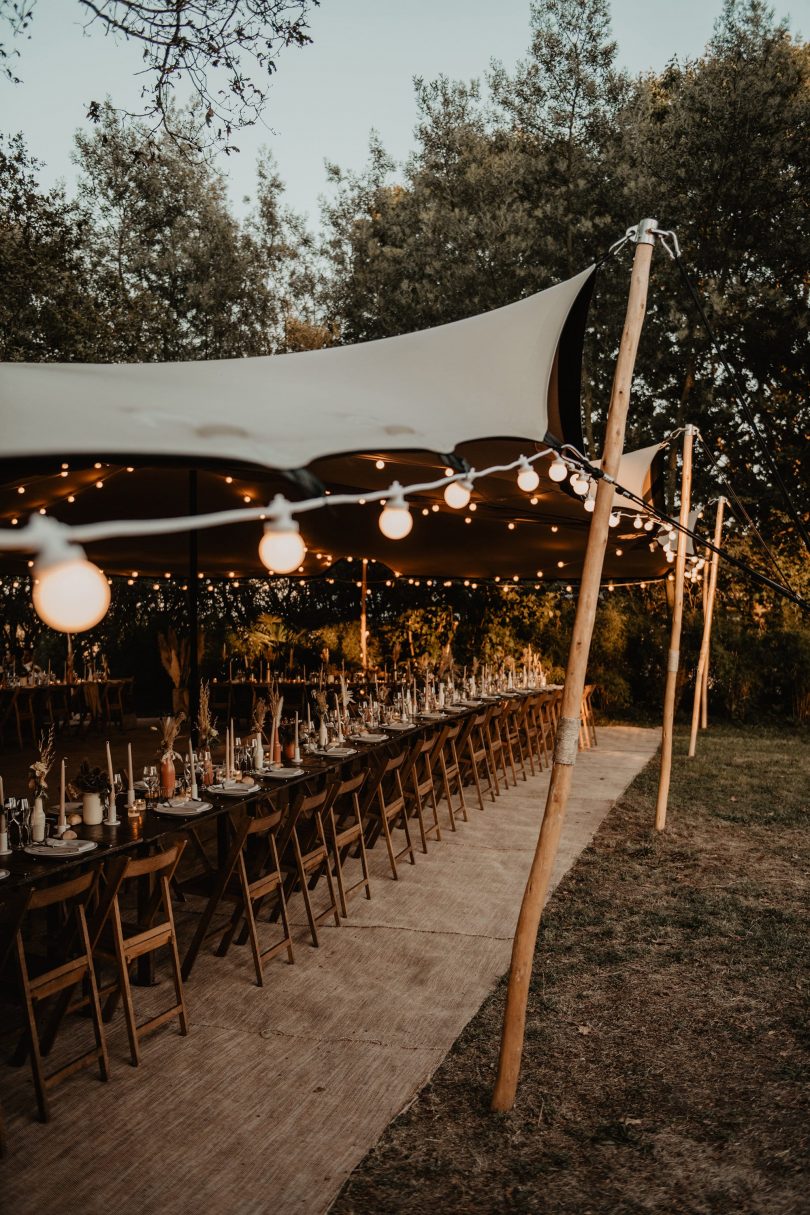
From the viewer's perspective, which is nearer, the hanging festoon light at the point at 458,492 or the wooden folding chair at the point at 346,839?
the hanging festoon light at the point at 458,492

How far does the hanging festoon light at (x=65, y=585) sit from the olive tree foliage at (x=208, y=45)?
6.35m

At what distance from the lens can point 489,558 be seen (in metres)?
10.1

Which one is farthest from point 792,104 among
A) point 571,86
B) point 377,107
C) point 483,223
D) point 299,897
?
point 299,897

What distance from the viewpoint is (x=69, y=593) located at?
1354 mm

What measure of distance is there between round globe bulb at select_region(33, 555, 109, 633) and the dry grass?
2139 mm

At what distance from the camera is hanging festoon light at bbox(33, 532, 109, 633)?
1351 millimetres

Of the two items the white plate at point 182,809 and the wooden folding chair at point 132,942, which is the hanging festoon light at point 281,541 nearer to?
the wooden folding chair at point 132,942

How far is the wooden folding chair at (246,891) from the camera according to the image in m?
4.11

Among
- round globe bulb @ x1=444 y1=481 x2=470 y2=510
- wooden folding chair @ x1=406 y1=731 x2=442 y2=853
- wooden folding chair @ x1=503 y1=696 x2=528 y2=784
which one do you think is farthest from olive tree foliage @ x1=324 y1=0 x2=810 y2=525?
round globe bulb @ x1=444 y1=481 x2=470 y2=510

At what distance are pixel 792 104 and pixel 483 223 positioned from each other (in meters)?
4.38

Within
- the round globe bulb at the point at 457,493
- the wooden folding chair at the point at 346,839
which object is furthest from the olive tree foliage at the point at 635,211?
the round globe bulb at the point at 457,493

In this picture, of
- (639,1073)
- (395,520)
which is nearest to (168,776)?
(639,1073)

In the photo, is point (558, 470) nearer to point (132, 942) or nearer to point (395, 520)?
point (395, 520)

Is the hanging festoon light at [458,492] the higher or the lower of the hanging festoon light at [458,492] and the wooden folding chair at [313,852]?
the higher
